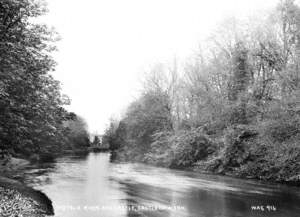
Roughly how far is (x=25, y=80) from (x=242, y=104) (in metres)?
26.0

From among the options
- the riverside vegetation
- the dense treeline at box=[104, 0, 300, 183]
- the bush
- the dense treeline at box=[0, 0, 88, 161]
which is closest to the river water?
the riverside vegetation

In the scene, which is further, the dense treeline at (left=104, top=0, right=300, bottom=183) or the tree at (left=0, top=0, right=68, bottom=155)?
the dense treeline at (left=104, top=0, right=300, bottom=183)

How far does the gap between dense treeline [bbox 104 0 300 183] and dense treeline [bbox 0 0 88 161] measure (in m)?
16.1

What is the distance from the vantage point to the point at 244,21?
40344 mm

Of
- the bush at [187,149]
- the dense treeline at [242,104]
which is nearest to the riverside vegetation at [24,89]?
the dense treeline at [242,104]

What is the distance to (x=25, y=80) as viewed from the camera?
1430 cm

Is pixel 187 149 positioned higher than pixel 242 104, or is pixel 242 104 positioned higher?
pixel 242 104

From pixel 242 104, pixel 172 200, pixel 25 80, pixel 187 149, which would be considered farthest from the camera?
pixel 187 149

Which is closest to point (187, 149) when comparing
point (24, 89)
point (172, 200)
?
point (172, 200)

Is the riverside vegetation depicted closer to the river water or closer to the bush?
the river water

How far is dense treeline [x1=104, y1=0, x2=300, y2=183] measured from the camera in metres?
26.4

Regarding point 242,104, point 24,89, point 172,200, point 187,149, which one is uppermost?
point 242,104

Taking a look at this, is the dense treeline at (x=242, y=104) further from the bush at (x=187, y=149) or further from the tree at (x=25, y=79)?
the tree at (x=25, y=79)

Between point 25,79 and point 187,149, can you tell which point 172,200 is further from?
point 187,149
